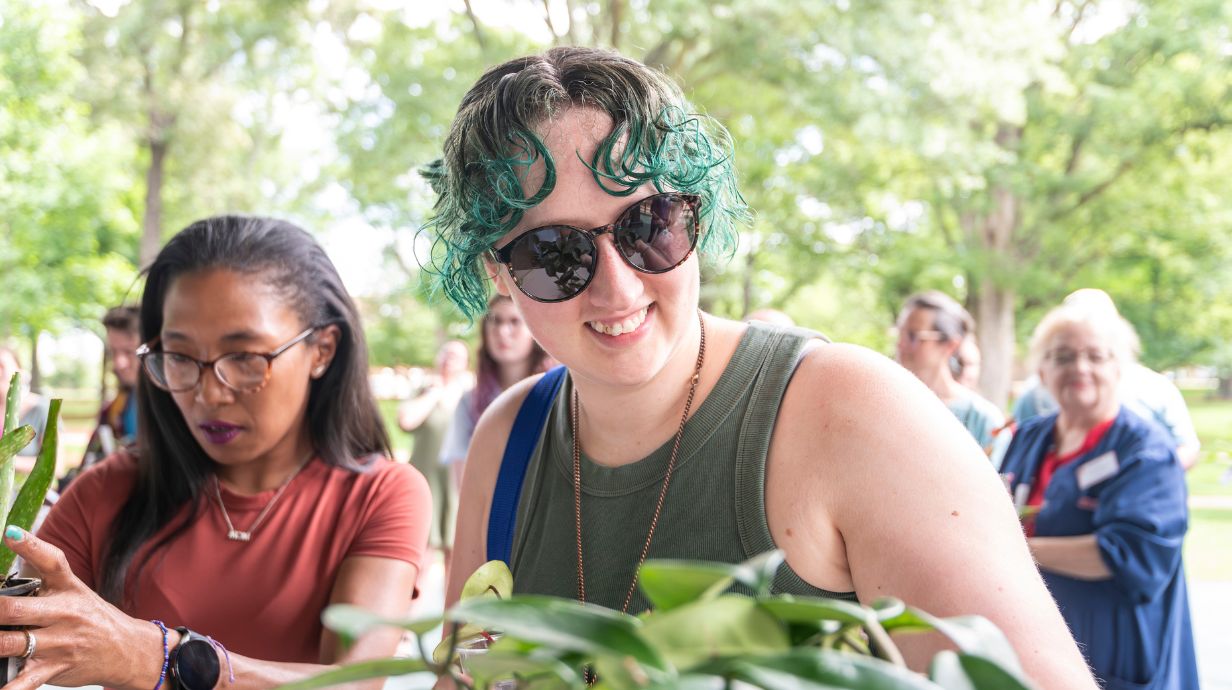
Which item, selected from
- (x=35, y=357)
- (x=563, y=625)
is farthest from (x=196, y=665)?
(x=35, y=357)

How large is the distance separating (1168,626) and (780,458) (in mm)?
2505

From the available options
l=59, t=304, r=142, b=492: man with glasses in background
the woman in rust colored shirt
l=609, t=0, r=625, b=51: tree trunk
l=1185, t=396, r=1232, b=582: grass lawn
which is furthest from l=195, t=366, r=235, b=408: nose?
l=609, t=0, r=625, b=51: tree trunk

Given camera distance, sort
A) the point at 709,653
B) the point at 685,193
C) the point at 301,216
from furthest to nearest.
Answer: the point at 301,216
the point at 685,193
the point at 709,653

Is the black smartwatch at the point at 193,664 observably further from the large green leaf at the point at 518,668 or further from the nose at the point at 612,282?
the large green leaf at the point at 518,668

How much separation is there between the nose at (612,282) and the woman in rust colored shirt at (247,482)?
880 mm

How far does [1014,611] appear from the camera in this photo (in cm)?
108

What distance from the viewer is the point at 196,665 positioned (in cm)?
163

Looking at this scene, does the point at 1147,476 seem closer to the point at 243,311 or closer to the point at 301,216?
the point at 243,311

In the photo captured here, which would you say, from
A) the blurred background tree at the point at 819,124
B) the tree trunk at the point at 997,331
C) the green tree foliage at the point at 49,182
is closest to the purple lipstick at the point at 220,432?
the blurred background tree at the point at 819,124

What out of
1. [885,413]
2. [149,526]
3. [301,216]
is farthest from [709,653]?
[301,216]

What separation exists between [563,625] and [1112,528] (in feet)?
10.7

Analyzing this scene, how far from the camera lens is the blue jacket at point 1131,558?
320cm

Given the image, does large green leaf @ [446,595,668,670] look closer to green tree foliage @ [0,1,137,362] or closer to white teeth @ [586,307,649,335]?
white teeth @ [586,307,649,335]

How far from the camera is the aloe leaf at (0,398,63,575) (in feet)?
4.51
